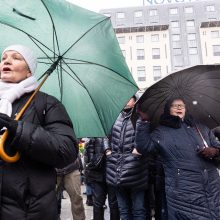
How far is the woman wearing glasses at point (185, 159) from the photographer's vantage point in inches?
126

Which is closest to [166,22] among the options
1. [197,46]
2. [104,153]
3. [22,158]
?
[197,46]

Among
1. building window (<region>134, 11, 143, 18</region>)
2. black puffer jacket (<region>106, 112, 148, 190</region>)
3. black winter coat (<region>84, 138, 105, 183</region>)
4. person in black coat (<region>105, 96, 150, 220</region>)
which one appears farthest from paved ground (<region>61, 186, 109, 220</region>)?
building window (<region>134, 11, 143, 18</region>)

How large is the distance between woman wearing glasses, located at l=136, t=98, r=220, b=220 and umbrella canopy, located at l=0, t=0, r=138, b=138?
82 cm

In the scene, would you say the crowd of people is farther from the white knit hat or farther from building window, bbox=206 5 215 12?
building window, bbox=206 5 215 12

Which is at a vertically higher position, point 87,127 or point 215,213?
point 87,127

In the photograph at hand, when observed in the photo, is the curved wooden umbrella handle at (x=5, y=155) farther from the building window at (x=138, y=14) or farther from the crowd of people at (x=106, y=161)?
the building window at (x=138, y=14)

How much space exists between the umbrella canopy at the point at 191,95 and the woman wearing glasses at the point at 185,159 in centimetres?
10

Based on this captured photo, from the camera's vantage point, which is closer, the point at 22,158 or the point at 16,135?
the point at 16,135

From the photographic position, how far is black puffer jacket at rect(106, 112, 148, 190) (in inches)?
172

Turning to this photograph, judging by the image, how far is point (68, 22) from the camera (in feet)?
8.70

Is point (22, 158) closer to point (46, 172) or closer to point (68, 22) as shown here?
point (46, 172)

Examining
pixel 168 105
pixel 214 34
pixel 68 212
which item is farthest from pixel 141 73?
pixel 168 105

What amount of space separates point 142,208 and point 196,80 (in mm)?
1910

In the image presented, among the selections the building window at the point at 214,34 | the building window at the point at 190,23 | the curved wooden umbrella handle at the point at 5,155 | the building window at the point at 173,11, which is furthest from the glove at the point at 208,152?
the building window at the point at 173,11
